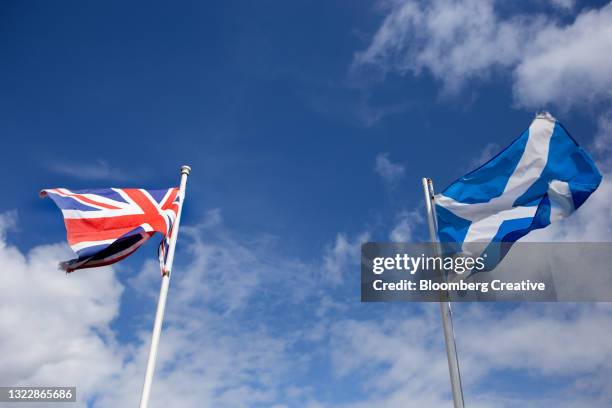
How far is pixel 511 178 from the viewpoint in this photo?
636 inches

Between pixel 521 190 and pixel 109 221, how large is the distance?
43.7 feet

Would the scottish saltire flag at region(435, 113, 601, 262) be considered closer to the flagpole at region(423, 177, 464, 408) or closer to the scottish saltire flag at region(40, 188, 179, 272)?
the flagpole at region(423, 177, 464, 408)

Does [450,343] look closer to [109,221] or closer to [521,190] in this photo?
[521,190]

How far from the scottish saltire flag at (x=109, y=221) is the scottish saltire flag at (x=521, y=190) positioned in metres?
9.54

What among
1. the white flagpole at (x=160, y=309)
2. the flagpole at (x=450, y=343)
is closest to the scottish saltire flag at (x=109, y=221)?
the white flagpole at (x=160, y=309)

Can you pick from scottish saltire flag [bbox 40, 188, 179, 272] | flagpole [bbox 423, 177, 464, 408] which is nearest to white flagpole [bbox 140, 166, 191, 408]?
scottish saltire flag [bbox 40, 188, 179, 272]

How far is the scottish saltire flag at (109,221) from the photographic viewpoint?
14836 millimetres

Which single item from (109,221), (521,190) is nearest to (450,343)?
(521,190)

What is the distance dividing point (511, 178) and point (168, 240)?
11652mm

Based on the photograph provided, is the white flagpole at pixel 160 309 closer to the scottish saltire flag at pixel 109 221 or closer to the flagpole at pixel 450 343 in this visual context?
the scottish saltire flag at pixel 109 221

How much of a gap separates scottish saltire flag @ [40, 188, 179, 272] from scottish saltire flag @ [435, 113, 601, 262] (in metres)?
9.54

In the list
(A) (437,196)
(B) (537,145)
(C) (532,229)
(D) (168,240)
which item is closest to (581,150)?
(B) (537,145)

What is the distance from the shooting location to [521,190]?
15.9 metres

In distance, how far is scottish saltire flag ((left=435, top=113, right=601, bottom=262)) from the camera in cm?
1514
